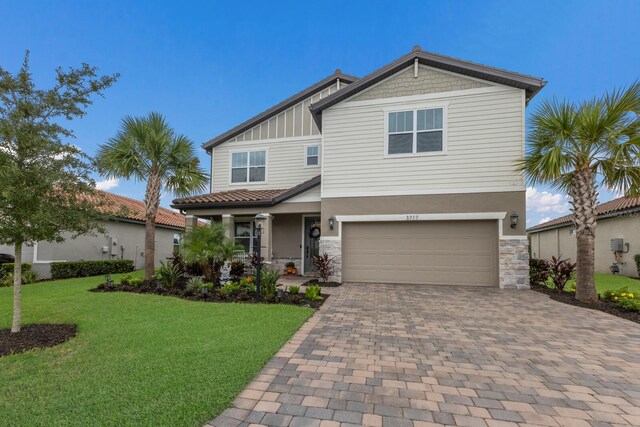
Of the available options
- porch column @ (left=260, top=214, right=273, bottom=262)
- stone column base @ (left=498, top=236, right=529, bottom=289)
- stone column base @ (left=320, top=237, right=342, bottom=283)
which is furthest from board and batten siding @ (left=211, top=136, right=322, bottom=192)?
stone column base @ (left=498, top=236, right=529, bottom=289)

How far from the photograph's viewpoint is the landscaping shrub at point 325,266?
1064 cm

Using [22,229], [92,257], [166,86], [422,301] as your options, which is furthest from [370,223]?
[92,257]

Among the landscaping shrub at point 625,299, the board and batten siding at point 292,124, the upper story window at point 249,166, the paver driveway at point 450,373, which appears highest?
the board and batten siding at point 292,124

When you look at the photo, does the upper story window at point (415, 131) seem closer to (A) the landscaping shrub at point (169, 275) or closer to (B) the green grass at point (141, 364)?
(B) the green grass at point (141, 364)

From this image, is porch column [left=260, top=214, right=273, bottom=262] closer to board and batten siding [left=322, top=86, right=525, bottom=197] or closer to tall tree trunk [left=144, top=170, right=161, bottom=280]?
board and batten siding [left=322, top=86, right=525, bottom=197]

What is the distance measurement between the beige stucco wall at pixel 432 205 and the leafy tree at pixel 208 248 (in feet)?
11.4

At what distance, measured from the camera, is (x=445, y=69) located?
33.9 feet

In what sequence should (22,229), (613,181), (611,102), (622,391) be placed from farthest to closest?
(613,181)
(611,102)
(22,229)
(622,391)

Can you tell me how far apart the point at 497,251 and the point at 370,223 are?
4069 mm

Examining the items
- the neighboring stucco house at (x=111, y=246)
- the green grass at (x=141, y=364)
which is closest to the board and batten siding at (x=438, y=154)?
the green grass at (x=141, y=364)

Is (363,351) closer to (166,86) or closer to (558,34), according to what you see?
(558,34)

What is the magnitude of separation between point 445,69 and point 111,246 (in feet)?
56.3

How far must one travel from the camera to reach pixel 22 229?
4.71 metres

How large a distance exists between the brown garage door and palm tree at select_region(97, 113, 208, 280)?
6.46 m
